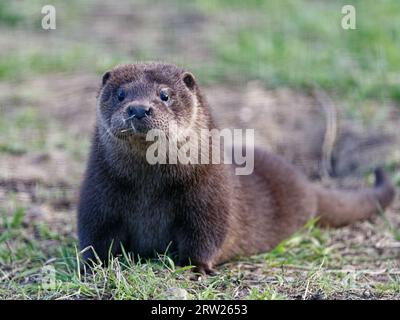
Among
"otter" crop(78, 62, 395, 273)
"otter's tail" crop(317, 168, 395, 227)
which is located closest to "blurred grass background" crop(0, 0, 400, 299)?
"otter's tail" crop(317, 168, 395, 227)

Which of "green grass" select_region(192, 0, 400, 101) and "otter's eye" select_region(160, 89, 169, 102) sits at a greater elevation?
"green grass" select_region(192, 0, 400, 101)

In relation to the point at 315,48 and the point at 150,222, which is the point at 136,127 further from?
the point at 315,48

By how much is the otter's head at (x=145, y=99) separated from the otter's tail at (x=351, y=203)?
2.07 m

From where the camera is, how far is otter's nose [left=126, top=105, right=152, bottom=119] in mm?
5410

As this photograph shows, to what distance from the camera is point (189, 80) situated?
19.7 ft

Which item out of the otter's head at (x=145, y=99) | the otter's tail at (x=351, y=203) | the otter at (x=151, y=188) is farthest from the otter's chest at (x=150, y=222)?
the otter's tail at (x=351, y=203)

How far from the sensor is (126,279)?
533 cm

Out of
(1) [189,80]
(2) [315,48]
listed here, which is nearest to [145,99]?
(1) [189,80]

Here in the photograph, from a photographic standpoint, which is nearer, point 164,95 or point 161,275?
point 161,275

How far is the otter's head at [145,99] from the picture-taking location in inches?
215

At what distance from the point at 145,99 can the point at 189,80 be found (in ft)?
1.72

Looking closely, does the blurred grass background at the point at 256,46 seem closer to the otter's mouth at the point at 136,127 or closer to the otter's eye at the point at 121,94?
the otter's eye at the point at 121,94

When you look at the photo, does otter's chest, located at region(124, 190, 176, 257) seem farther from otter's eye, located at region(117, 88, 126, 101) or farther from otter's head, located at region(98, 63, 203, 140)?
otter's eye, located at region(117, 88, 126, 101)

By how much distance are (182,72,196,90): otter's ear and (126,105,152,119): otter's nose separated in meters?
0.63
